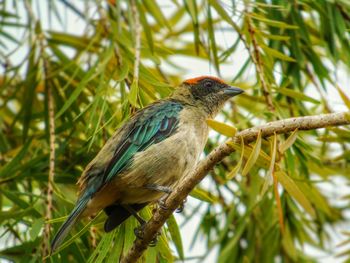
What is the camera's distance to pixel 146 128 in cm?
468

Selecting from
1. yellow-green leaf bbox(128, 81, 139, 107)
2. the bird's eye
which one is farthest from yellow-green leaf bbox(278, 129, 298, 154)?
the bird's eye

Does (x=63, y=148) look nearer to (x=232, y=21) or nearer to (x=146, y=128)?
(x=146, y=128)

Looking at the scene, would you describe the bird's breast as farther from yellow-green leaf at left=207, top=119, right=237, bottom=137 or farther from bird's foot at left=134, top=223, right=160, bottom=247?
yellow-green leaf at left=207, top=119, right=237, bottom=137

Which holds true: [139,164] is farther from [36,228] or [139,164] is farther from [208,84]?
[208,84]

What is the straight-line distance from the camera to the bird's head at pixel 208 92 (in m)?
5.33

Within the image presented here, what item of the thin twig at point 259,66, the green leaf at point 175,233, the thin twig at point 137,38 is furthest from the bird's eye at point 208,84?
the green leaf at point 175,233

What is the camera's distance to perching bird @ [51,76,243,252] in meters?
4.45

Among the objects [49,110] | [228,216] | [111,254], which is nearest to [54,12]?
[49,110]

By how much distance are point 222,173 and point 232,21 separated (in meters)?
1.17

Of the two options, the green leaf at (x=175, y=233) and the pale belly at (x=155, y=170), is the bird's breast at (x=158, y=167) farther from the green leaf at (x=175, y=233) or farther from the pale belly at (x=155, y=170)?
the green leaf at (x=175, y=233)

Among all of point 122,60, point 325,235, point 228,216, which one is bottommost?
point 325,235

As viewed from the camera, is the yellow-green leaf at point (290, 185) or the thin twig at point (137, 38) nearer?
the yellow-green leaf at point (290, 185)

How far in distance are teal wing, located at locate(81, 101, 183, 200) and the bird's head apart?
1.44 feet

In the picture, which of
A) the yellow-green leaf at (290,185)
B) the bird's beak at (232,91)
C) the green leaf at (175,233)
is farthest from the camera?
the bird's beak at (232,91)
